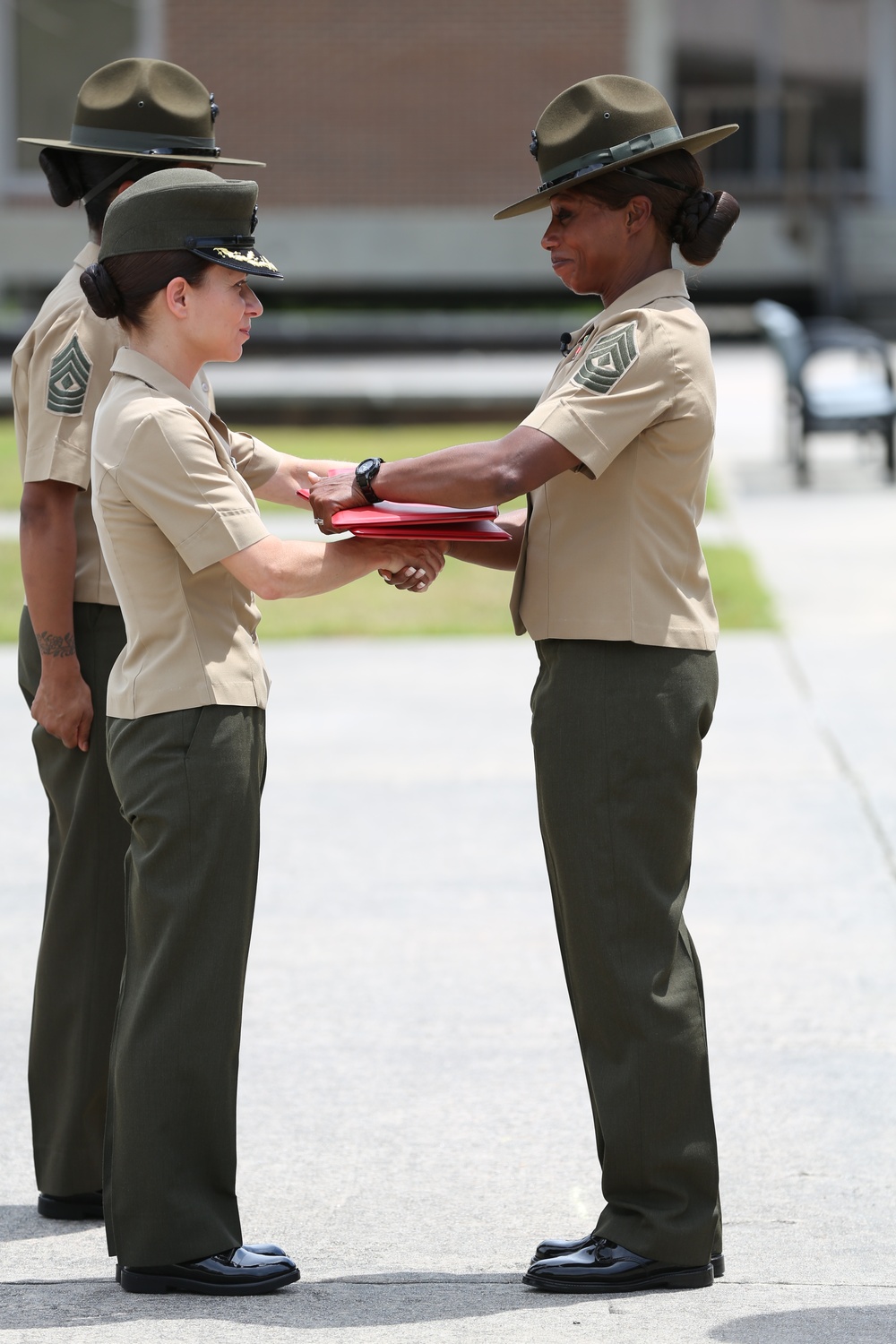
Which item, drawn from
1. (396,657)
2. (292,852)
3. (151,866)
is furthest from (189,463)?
(396,657)

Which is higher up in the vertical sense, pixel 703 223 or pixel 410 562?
pixel 703 223

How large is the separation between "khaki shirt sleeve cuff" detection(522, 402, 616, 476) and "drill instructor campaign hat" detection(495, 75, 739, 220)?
401mm

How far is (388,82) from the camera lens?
23328 mm

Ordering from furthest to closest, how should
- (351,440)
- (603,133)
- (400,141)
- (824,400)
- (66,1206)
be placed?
(400,141), (351,440), (824,400), (66,1206), (603,133)

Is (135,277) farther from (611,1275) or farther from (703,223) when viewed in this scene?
(611,1275)

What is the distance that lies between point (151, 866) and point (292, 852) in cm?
287

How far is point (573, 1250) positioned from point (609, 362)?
1496 mm

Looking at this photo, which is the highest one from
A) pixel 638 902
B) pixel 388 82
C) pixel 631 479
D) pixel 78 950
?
pixel 388 82

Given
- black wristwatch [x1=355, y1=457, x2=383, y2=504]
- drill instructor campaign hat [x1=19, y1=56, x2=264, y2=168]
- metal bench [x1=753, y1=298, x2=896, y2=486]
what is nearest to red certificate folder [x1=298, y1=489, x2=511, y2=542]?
black wristwatch [x1=355, y1=457, x2=383, y2=504]

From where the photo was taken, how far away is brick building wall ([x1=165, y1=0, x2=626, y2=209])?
23141 millimetres

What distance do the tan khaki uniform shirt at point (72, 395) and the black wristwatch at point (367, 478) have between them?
36 centimetres

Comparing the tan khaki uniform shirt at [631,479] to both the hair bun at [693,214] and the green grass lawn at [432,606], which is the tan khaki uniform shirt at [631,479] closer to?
the hair bun at [693,214]

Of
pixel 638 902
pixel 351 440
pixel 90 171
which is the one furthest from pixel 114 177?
pixel 351 440

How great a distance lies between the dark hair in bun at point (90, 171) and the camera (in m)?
3.35
